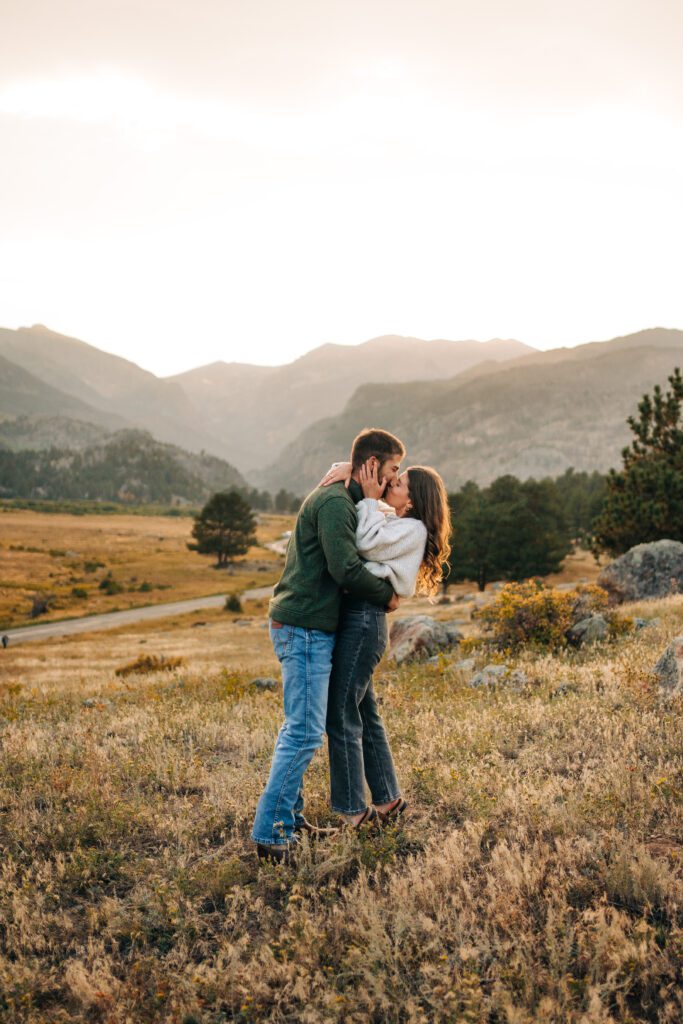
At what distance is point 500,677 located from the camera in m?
9.38

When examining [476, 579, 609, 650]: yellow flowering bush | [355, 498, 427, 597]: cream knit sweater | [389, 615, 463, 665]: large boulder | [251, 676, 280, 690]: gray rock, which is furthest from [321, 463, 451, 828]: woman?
[389, 615, 463, 665]: large boulder

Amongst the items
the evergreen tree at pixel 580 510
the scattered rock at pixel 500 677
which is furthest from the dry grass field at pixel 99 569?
the scattered rock at pixel 500 677

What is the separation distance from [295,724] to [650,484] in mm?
22578

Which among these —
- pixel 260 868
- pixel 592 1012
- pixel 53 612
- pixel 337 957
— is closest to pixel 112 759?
pixel 260 868

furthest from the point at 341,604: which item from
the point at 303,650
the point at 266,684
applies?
the point at 266,684

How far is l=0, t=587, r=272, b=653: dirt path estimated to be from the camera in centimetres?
4528

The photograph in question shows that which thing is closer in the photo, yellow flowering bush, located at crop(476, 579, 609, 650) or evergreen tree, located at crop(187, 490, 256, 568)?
yellow flowering bush, located at crop(476, 579, 609, 650)

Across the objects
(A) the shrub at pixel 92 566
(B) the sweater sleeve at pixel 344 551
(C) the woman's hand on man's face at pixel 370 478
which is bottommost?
(A) the shrub at pixel 92 566

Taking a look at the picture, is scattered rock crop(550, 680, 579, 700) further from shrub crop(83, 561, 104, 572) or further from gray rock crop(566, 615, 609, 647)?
shrub crop(83, 561, 104, 572)

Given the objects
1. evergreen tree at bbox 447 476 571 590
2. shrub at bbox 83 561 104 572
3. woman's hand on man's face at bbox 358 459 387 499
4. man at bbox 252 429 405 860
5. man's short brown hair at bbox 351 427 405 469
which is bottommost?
shrub at bbox 83 561 104 572

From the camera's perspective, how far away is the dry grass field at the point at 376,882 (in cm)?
325

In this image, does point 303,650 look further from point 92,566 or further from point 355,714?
point 92,566

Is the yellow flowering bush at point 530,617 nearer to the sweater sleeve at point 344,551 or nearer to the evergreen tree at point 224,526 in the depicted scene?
the sweater sleeve at point 344,551

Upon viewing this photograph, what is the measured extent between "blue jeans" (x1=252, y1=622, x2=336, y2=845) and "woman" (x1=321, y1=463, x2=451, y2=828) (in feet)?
0.68
